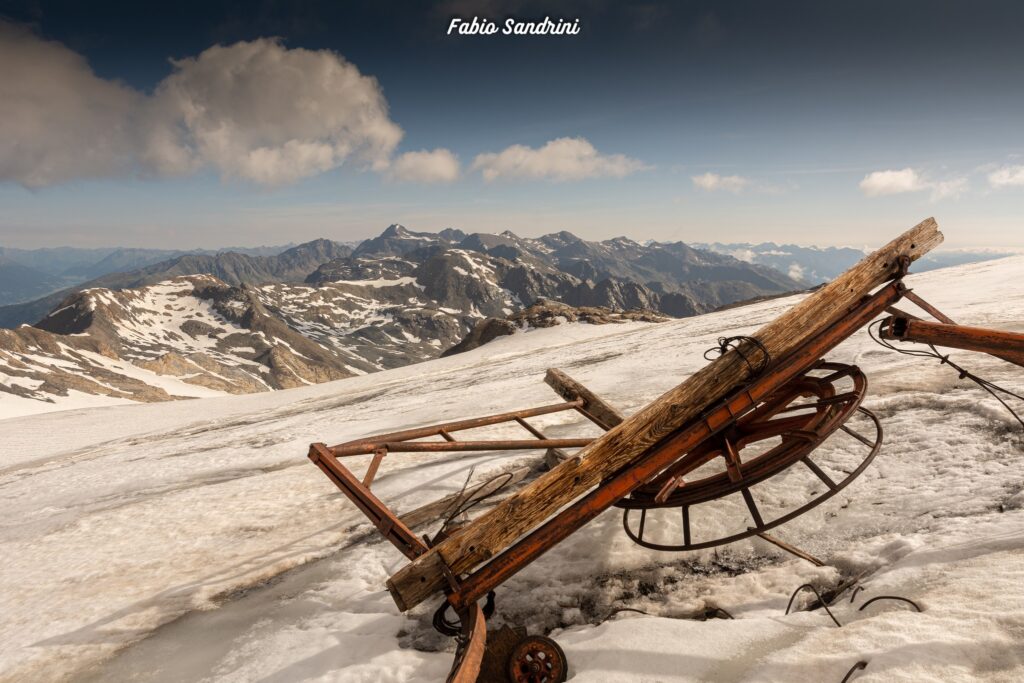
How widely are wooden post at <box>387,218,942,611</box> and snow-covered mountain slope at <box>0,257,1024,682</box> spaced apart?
1565mm

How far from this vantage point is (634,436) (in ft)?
15.0

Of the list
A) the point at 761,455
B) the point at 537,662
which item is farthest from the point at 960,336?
the point at 537,662

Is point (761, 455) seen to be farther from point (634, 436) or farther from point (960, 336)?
point (634, 436)

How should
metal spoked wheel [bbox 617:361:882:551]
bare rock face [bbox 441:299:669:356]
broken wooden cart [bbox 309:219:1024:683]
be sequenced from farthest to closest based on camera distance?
bare rock face [bbox 441:299:669:356] → metal spoked wheel [bbox 617:361:882:551] → broken wooden cart [bbox 309:219:1024:683]

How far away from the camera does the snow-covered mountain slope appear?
14.4 ft

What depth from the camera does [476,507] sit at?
9.30 m

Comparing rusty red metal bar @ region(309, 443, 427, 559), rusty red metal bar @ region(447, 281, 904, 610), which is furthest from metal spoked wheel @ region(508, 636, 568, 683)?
rusty red metal bar @ region(309, 443, 427, 559)

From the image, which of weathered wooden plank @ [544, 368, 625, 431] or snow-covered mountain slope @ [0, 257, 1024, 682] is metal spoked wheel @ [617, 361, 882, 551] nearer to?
snow-covered mountain slope @ [0, 257, 1024, 682]

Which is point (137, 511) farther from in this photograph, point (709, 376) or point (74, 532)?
point (709, 376)

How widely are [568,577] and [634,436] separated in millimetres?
3118

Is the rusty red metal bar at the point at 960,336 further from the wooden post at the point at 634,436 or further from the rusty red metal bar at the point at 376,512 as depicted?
the rusty red metal bar at the point at 376,512

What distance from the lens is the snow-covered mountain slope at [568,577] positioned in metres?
4.38

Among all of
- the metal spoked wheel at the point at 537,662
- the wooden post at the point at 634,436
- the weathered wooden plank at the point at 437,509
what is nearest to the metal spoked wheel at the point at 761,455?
the wooden post at the point at 634,436

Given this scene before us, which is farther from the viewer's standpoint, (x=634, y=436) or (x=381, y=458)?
(x=381, y=458)
